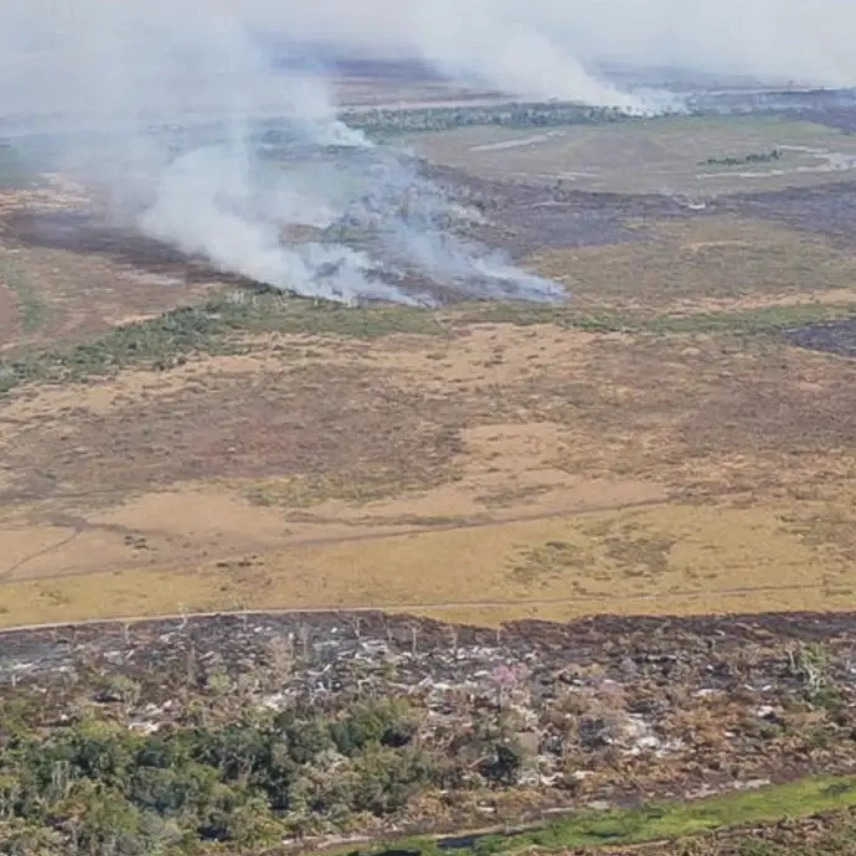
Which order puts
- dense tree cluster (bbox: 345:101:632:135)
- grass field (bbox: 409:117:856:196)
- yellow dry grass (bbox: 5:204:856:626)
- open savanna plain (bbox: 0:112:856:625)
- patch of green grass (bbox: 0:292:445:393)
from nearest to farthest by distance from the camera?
yellow dry grass (bbox: 5:204:856:626) < open savanna plain (bbox: 0:112:856:625) < patch of green grass (bbox: 0:292:445:393) < grass field (bbox: 409:117:856:196) < dense tree cluster (bbox: 345:101:632:135)

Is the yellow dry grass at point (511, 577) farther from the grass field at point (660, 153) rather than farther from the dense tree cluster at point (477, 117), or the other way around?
the dense tree cluster at point (477, 117)

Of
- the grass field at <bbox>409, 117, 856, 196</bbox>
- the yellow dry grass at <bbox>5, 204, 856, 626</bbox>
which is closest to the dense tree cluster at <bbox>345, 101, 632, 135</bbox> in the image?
the grass field at <bbox>409, 117, 856, 196</bbox>

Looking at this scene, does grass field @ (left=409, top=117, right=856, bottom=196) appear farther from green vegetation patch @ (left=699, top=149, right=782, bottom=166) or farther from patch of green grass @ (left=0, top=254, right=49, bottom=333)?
patch of green grass @ (left=0, top=254, right=49, bottom=333)

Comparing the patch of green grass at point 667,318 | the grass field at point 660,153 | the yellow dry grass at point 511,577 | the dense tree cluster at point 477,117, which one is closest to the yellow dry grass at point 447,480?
the yellow dry grass at point 511,577

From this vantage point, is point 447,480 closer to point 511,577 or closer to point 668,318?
point 511,577

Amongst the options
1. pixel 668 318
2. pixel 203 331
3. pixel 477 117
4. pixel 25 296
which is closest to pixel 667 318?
pixel 668 318

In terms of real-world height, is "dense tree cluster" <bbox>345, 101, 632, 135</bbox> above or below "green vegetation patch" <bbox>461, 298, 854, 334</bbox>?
above
